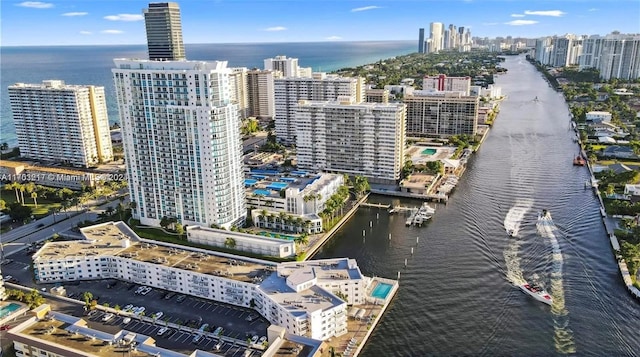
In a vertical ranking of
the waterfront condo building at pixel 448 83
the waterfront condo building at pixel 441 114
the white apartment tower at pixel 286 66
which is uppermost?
the white apartment tower at pixel 286 66

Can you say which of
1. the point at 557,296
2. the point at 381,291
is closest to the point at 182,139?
the point at 381,291

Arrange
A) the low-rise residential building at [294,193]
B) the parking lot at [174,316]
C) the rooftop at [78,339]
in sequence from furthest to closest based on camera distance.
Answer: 1. the low-rise residential building at [294,193]
2. the parking lot at [174,316]
3. the rooftop at [78,339]

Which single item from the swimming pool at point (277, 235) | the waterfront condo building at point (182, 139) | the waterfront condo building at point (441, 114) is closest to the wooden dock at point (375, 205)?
the swimming pool at point (277, 235)

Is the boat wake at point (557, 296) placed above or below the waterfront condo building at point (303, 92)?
below

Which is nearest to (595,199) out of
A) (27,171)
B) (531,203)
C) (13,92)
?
(531,203)

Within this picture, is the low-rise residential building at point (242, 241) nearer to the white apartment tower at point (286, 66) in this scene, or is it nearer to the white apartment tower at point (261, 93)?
the white apartment tower at point (261, 93)

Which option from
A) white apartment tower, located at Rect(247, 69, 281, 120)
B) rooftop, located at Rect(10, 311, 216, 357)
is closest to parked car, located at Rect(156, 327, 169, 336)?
rooftop, located at Rect(10, 311, 216, 357)
